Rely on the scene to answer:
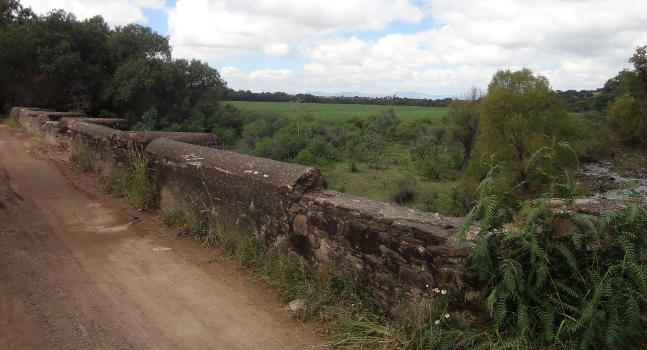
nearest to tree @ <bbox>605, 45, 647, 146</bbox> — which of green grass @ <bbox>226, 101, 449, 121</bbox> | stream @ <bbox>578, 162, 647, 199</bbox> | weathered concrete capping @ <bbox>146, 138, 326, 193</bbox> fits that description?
stream @ <bbox>578, 162, 647, 199</bbox>


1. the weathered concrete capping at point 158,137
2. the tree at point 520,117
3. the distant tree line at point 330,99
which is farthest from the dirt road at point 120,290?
the distant tree line at point 330,99

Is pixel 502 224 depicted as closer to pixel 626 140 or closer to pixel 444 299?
pixel 444 299

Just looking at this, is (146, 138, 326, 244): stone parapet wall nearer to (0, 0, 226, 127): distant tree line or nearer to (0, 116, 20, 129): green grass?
(0, 116, 20, 129): green grass

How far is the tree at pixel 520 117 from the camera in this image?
19.9 meters

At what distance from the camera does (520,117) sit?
19.8 metres

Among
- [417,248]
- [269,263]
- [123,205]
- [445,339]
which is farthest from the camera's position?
[123,205]

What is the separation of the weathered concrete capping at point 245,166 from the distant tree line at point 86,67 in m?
18.0

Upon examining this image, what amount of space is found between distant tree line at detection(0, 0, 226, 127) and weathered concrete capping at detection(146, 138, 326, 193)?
17992 millimetres

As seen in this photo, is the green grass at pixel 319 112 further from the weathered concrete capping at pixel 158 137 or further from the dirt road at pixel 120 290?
the dirt road at pixel 120 290

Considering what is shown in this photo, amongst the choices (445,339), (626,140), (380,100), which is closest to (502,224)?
(445,339)

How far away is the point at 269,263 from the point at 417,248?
1620 mm

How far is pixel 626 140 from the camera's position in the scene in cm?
2520

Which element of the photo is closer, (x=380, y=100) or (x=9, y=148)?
(x=9, y=148)

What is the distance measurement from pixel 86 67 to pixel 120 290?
72.8 ft
